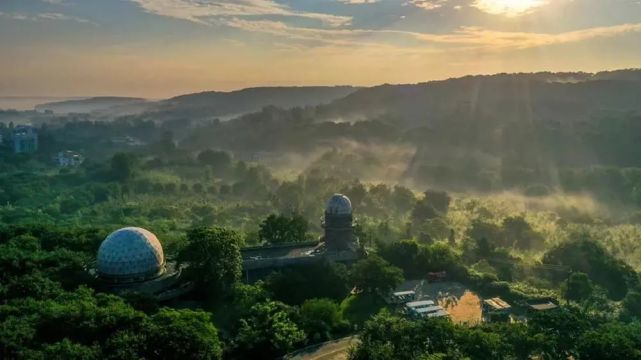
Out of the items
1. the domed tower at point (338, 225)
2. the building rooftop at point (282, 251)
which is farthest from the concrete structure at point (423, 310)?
the domed tower at point (338, 225)

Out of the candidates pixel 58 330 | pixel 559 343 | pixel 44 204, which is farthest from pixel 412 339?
pixel 44 204

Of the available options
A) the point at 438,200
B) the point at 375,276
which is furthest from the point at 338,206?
the point at 438,200

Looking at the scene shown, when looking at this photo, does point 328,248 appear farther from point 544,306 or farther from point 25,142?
point 25,142

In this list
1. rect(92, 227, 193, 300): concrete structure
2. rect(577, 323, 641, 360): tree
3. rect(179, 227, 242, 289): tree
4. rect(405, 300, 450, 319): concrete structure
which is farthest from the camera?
rect(179, 227, 242, 289): tree

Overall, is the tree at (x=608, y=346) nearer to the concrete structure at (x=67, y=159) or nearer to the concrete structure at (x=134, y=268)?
the concrete structure at (x=134, y=268)

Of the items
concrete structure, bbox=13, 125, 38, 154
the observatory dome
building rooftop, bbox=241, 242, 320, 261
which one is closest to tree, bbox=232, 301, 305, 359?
building rooftop, bbox=241, 242, 320, 261

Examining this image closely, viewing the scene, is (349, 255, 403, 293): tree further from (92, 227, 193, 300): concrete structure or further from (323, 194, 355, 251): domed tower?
(92, 227, 193, 300): concrete structure
